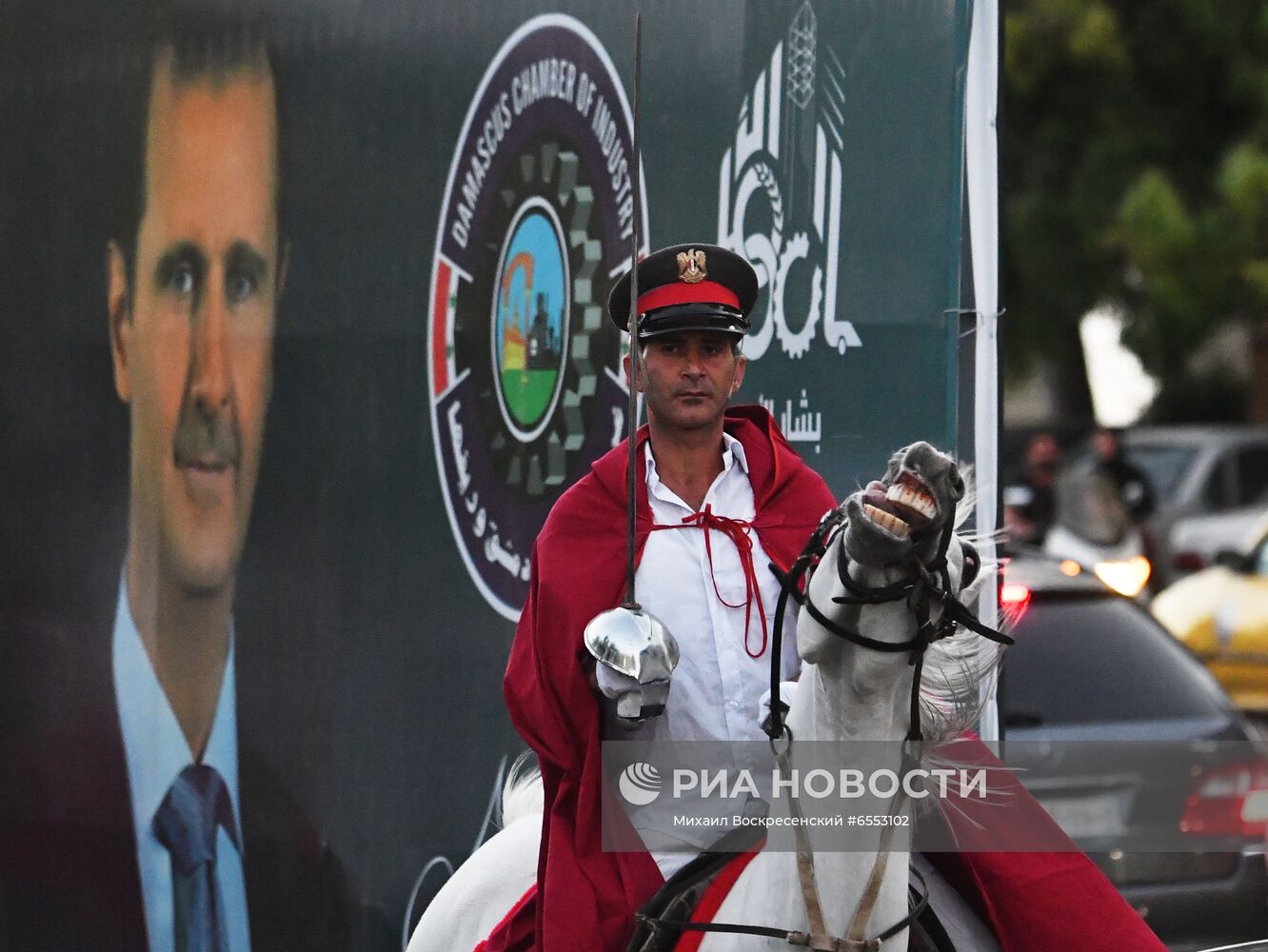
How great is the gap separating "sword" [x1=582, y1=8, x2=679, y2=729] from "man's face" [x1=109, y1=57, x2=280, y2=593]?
2.41 metres

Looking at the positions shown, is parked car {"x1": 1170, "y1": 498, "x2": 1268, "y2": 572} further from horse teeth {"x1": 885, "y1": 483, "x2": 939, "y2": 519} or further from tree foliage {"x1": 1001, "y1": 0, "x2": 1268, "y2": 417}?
horse teeth {"x1": 885, "y1": 483, "x2": 939, "y2": 519}

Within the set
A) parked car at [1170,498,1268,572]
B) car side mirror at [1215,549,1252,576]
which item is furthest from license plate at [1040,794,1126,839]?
parked car at [1170,498,1268,572]

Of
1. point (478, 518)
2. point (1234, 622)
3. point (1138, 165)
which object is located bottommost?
point (1234, 622)

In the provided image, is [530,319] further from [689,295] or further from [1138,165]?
[1138,165]

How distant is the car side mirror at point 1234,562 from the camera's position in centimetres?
1289

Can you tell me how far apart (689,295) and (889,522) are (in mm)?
1124

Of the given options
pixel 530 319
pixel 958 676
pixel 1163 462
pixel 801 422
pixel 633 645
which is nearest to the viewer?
pixel 958 676

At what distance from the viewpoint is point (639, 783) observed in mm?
3863

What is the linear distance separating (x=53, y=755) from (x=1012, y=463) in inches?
767

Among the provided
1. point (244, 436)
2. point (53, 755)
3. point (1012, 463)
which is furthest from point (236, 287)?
point (1012, 463)

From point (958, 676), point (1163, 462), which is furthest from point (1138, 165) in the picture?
point (958, 676)

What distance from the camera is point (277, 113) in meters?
5.75

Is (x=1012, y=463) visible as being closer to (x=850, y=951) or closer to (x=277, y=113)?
(x=277, y=113)

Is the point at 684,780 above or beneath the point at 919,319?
beneath
